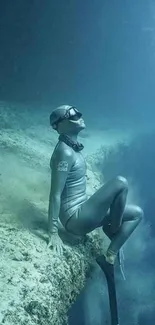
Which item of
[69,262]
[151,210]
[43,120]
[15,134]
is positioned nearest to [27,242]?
[69,262]

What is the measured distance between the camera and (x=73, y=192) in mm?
3947

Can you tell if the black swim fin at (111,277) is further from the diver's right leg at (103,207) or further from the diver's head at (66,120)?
the diver's head at (66,120)

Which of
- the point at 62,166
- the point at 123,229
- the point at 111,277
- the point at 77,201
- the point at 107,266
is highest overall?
the point at 62,166

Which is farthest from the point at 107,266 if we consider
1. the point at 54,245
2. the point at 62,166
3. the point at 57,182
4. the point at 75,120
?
the point at 75,120

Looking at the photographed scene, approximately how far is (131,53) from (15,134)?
72.5 ft

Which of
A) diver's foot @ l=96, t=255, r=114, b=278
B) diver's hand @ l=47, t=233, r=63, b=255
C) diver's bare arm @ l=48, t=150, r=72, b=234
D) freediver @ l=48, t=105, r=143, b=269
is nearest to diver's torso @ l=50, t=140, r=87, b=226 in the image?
freediver @ l=48, t=105, r=143, b=269

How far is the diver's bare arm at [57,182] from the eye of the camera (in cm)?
373

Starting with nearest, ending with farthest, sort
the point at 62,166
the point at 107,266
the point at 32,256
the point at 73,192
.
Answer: the point at 32,256 → the point at 62,166 → the point at 107,266 → the point at 73,192

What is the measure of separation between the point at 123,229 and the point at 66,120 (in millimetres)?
1459

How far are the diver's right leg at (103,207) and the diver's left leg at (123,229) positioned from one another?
9 centimetres

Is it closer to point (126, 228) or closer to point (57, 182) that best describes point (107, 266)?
point (126, 228)

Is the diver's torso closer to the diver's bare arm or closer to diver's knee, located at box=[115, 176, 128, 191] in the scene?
the diver's bare arm

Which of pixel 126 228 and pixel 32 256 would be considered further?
pixel 126 228

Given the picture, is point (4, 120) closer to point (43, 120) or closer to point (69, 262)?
point (43, 120)
